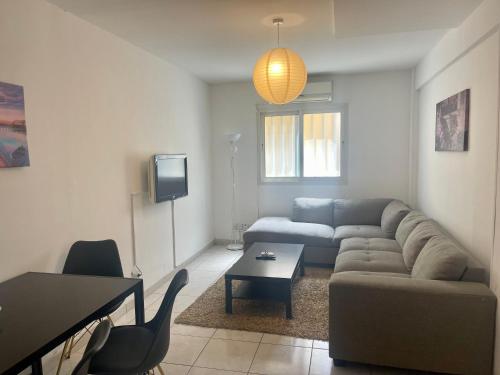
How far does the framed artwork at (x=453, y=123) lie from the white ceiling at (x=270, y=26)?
0.61 m

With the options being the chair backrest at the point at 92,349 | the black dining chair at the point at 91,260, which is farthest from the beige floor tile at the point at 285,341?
the chair backrest at the point at 92,349

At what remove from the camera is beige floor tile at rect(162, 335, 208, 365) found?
2.66 meters

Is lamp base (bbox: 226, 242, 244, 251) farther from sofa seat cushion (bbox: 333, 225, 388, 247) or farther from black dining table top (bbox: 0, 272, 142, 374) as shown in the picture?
black dining table top (bbox: 0, 272, 142, 374)

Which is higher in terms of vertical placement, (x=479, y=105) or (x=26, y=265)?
(x=479, y=105)

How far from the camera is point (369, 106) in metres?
5.20

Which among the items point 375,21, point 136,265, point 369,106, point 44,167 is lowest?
point 136,265

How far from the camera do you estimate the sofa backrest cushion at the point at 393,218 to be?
427 centimetres

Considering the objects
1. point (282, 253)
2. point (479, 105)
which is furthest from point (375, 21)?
point (282, 253)

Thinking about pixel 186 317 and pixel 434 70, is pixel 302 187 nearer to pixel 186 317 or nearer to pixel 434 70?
pixel 434 70

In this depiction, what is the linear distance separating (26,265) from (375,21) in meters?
2.96

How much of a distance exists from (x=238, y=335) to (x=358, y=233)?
214cm

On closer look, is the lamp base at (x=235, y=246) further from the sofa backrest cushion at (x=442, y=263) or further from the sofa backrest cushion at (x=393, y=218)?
the sofa backrest cushion at (x=442, y=263)

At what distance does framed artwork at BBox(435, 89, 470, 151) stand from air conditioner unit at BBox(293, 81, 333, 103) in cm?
165

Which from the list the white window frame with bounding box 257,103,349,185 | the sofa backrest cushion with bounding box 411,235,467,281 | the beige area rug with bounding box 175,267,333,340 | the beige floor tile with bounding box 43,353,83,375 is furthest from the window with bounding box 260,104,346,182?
the beige floor tile with bounding box 43,353,83,375
